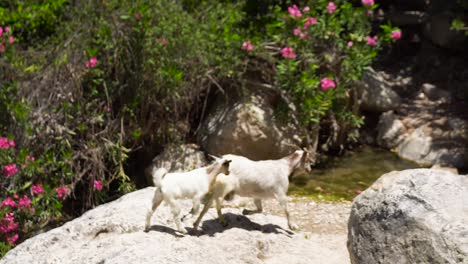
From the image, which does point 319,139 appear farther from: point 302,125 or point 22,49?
point 22,49

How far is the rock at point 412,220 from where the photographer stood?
3.72 metres

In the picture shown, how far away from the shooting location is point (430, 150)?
10516 mm

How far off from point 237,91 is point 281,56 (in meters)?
1.05

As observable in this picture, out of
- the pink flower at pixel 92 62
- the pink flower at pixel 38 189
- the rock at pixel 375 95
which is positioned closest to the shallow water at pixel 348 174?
the rock at pixel 375 95

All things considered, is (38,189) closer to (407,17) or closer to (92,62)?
(92,62)

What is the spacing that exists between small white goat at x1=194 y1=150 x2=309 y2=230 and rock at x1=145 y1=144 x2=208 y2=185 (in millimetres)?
3312

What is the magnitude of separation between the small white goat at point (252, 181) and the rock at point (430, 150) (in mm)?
5249

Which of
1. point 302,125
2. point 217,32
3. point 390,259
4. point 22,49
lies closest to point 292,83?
point 302,125

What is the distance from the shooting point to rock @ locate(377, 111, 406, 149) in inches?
437

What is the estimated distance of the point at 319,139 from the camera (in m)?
10.7

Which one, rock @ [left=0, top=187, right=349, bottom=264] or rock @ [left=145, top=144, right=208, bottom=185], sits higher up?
rock @ [left=0, top=187, right=349, bottom=264]

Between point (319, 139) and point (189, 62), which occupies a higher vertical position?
point (189, 62)

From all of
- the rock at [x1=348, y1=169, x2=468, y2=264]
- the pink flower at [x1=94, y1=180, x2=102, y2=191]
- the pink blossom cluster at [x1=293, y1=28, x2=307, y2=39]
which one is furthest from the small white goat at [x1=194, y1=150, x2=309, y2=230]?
the pink blossom cluster at [x1=293, y1=28, x2=307, y2=39]

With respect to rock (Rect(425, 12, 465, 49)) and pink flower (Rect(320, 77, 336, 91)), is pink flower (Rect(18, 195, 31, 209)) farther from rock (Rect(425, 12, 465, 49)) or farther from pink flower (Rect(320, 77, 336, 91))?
rock (Rect(425, 12, 465, 49))
